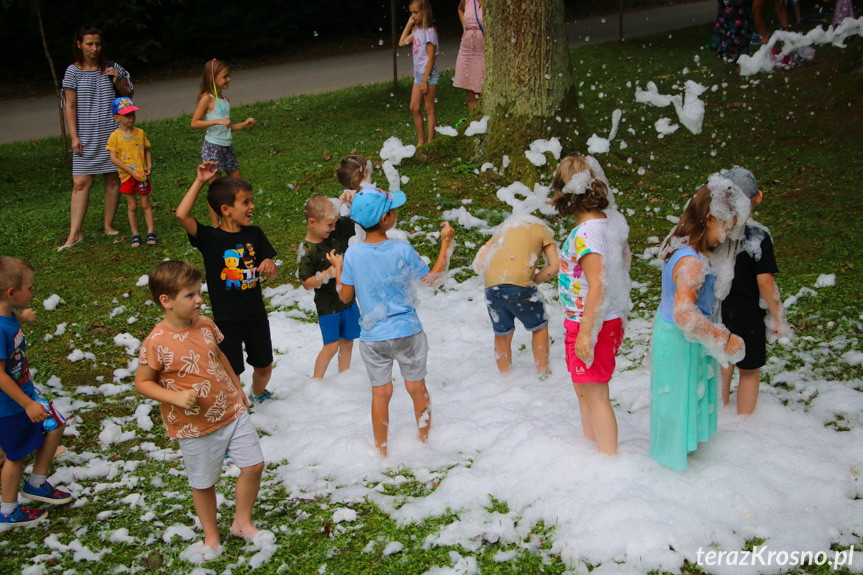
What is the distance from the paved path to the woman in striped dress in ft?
20.1

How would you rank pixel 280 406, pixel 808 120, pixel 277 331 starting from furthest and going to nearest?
pixel 808 120 < pixel 277 331 < pixel 280 406

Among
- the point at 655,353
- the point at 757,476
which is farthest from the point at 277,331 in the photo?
the point at 757,476

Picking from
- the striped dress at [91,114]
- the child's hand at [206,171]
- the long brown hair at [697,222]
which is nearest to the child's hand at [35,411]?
the child's hand at [206,171]

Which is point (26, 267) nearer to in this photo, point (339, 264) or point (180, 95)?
point (339, 264)

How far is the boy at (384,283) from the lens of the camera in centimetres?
390

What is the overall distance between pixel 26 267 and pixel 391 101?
10.5 meters

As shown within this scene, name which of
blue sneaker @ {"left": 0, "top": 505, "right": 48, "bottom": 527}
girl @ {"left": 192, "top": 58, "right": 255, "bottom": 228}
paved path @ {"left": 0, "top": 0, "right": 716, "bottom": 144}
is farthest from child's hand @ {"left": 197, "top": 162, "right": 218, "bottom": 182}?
paved path @ {"left": 0, "top": 0, "right": 716, "bottom": 144}

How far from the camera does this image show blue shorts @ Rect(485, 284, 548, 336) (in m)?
4.62

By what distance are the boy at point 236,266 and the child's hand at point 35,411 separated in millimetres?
1115

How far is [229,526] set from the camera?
3705mm

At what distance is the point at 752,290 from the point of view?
3.92 metres

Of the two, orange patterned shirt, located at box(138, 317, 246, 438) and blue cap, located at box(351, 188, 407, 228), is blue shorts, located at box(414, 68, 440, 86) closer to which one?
blue cap, located at box(351, 188, 407, 228)

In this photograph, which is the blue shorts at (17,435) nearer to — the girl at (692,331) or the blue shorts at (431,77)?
the girl at (692,331)

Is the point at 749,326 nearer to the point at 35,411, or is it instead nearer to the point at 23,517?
the point at 35,411
